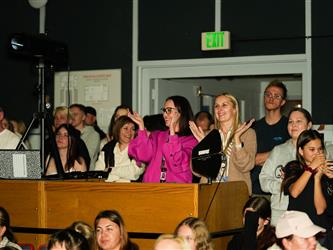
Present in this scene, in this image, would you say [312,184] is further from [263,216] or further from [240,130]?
[240,130]

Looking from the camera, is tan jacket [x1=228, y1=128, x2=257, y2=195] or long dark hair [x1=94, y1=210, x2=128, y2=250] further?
tan jacket [x1=228, y1=128, x2=257, y2=195]

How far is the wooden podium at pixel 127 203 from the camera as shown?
4.63 m

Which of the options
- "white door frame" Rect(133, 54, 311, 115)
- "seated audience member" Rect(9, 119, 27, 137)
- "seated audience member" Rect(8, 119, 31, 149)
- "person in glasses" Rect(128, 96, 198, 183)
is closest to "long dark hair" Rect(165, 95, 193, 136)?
"person in glasses" Rect(128, 96, 198, 183)

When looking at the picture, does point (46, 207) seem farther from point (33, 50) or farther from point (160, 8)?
point (160, 8)

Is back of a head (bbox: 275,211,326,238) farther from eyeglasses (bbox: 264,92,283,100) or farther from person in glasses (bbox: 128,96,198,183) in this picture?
eyeglasses (bbox: 264,92,283,100)

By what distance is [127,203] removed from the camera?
15.8ft

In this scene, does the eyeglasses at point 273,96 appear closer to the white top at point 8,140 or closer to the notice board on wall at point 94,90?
the white top at point 8,140

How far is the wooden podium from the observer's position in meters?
4.63

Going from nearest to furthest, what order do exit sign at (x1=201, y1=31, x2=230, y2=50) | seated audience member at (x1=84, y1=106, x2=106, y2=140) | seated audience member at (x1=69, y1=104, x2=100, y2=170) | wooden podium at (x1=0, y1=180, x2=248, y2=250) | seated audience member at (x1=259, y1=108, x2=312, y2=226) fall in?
wooden podium at (x1=0, y1=180, x2=248, y2=250) → seated audience member at (x1=259, y1=108, x2=312, y2=226) → seated audience member at (x1=69, y1=104, x2=100, y2=170) → exit sign at (x1=201, y1=31, x2=230, y2=50) → seated audience member at (x1=84, y1=106, x2=106, y2=140)

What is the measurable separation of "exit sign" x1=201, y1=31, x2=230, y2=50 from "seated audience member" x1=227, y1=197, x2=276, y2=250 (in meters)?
3.29

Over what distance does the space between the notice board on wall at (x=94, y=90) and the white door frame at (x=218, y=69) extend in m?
0.27

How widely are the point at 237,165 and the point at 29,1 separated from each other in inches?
177

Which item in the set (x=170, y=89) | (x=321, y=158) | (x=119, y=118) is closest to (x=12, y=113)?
(x=170, y=89)

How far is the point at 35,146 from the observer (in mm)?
8938
